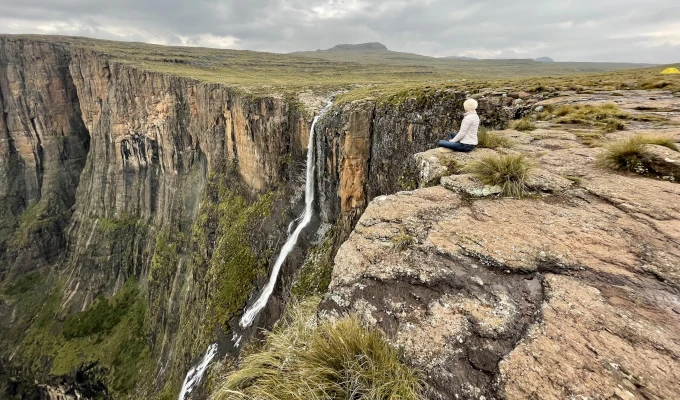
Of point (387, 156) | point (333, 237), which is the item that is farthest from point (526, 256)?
point (333, 237)

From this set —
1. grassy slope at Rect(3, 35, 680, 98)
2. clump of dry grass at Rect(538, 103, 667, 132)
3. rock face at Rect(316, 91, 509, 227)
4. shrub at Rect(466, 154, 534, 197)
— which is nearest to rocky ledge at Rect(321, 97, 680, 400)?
shrub at Rect(466, 154, 534, 197)

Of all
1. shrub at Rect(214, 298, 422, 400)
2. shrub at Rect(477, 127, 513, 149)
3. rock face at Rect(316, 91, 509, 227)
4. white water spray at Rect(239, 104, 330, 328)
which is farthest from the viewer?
white water spray at Rect(239, 104, 330, 328)

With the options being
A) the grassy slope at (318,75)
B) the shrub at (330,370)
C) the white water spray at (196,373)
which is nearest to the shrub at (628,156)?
the shrub at (330,370)

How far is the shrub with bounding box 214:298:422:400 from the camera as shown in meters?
2.43

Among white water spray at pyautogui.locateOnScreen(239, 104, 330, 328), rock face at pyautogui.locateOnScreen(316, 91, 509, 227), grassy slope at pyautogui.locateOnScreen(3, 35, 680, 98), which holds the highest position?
grassy slope at pyautogui.locateOnScreen(3, 35, 680, 98)

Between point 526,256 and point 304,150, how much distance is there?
22376 millimetres

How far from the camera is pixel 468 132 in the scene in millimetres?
7168

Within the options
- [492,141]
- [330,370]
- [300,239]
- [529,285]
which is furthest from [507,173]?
[300,239]

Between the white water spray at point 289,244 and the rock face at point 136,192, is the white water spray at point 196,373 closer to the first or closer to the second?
the rock face at point 136,192

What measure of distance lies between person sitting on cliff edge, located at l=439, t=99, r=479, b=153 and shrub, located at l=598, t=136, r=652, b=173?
2.34 metres

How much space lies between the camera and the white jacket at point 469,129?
23.0 feet

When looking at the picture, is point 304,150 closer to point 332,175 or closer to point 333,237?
point 332,175

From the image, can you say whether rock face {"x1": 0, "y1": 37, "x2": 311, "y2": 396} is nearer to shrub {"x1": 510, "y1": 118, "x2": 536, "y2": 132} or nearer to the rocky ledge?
shrub {"x1": 510, "y1": 118, "x2": 536, "y2": 132}

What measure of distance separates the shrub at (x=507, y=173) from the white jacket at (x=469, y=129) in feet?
5.77
